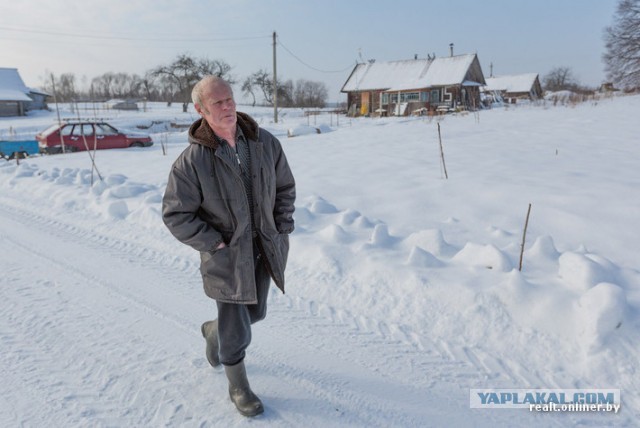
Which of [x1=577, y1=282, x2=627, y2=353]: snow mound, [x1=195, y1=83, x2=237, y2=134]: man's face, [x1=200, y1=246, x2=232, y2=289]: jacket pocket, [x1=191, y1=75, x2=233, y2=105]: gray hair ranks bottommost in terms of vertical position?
[x1=577, y1=282, x2=627, y2=353]: snow mound

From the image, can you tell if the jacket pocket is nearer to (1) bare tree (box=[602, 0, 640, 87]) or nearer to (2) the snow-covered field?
(2) the snow-covered field

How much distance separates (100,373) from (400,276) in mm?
2343

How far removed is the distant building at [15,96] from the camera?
39.5m

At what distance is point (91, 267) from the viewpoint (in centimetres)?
453

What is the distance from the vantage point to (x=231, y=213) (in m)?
2.28

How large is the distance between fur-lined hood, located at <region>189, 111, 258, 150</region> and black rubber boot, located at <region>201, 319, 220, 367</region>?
1101 millimetres

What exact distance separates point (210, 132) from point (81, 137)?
14.7 meters

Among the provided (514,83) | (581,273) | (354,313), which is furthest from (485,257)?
(514,83)

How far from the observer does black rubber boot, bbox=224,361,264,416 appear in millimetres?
2402

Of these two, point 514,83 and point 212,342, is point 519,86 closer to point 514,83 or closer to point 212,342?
point 514,83

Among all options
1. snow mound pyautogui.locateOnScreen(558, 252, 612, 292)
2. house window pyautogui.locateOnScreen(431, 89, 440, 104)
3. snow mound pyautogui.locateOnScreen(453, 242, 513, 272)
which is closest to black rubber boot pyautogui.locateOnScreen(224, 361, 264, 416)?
snow mound pyautogui.locateOnScreen(453, 242, 513, 272)

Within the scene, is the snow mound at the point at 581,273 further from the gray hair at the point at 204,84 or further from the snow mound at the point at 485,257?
the gray hair at the point at 204,84

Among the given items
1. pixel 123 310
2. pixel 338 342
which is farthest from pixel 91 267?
pixel 338 342

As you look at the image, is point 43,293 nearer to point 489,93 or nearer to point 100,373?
point 100,373
